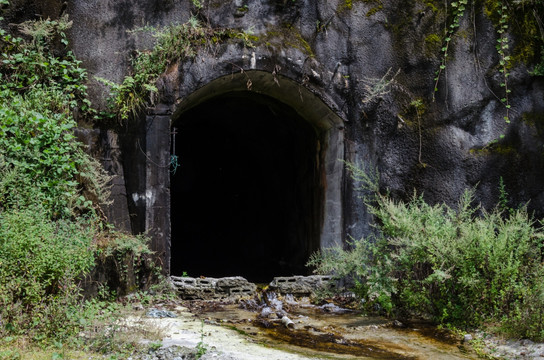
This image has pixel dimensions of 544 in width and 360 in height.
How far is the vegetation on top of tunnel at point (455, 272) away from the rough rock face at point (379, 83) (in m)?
1.47

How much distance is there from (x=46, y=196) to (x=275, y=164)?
536 centimetres

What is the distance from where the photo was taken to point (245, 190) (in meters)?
12.6

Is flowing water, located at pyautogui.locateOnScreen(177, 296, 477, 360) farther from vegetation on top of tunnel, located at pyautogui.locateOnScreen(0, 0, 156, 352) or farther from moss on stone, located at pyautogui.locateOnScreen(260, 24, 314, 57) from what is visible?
moss on stone, located at pyautogui.locateOnScreen(260, 24, 314, 57)

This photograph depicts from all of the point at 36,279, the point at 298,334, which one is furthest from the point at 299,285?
the point at 36,279

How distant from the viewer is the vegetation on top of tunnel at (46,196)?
438cm

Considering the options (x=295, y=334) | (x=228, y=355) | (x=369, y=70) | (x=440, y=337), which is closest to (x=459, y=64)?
(x=369, y=70)

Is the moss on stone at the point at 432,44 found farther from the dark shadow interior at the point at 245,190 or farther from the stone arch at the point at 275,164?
the dark shadow interior at the point at 245,190

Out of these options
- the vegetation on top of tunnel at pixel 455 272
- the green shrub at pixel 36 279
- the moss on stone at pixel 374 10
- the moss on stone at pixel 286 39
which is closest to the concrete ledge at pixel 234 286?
the vegetation on top of tunnel at pixel 455 272

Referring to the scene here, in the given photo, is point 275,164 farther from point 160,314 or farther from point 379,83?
point 160,314

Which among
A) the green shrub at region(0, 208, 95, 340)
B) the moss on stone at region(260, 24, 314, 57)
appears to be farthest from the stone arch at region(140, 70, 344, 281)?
the green shrub at region(0, 208, 95, 340)

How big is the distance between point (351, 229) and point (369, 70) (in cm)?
218

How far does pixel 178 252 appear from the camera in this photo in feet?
43.5

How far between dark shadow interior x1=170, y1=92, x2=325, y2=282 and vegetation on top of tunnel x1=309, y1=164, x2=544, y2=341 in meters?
2.09

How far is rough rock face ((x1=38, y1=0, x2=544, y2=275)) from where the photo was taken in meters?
7.36
